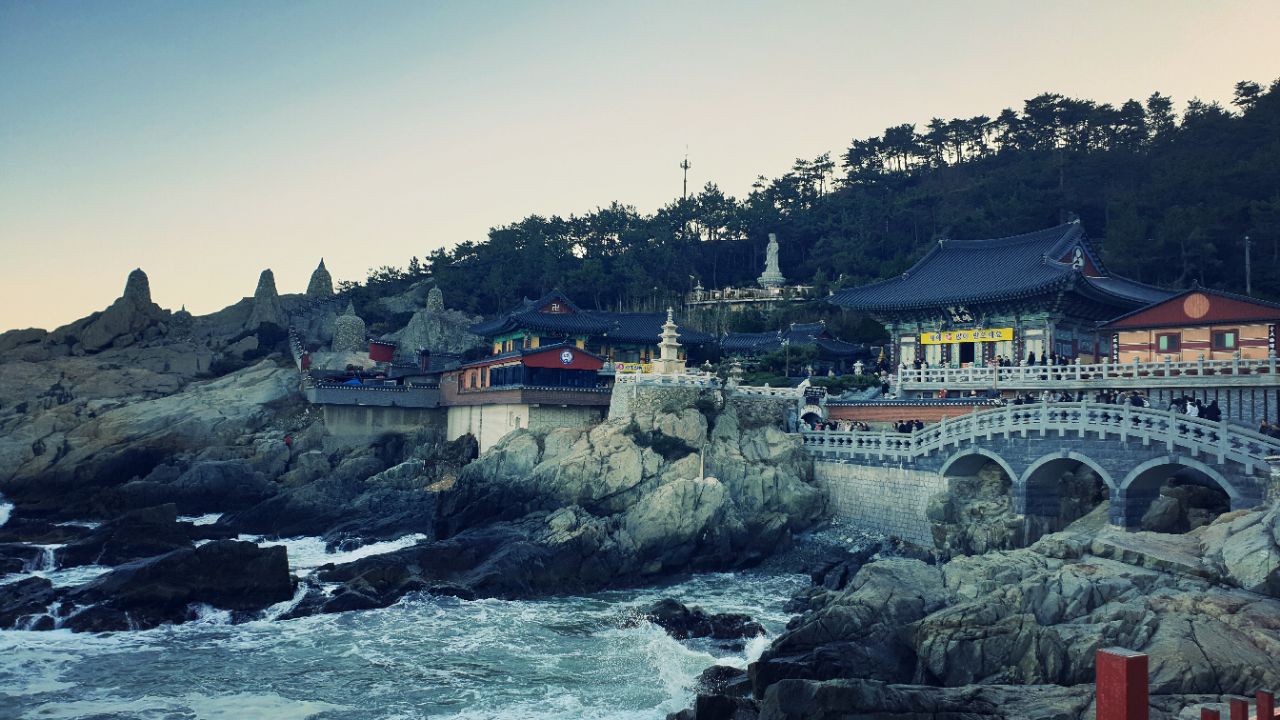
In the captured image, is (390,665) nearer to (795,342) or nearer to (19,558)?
(19,558)

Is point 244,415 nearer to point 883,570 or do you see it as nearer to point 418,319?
point 418,319

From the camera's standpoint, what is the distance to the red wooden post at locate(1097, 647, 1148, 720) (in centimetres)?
1219

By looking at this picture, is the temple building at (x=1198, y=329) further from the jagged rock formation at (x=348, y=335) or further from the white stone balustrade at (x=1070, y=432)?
the jagged rock formation at (x=348, y=335)

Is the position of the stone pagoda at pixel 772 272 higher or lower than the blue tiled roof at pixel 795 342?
higher

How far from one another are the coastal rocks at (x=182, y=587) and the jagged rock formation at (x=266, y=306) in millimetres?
46371

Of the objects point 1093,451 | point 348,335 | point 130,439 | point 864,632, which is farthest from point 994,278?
point 348,335

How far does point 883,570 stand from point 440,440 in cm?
3544

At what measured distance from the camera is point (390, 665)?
2625 centimetres

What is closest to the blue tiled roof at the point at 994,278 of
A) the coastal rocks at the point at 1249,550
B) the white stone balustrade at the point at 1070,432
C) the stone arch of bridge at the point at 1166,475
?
the white stone balustrade at the point at 1070,432

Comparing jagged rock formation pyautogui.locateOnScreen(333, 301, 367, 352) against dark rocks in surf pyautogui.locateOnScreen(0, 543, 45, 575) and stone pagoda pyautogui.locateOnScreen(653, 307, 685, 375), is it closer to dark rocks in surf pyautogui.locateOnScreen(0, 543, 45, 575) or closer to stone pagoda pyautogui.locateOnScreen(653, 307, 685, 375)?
stone pagoda pyautogui.locateOnScreen(653, 307, 685, 375)

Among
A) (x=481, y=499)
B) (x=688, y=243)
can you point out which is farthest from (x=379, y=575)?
(x=688, y=243)

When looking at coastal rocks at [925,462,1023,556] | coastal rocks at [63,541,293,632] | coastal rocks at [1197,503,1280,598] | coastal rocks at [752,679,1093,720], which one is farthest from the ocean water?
coastal rocks at [1197,503,1280,598]

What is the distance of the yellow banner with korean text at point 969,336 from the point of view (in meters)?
44.7

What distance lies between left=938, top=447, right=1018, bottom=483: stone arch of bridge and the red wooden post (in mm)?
22369
